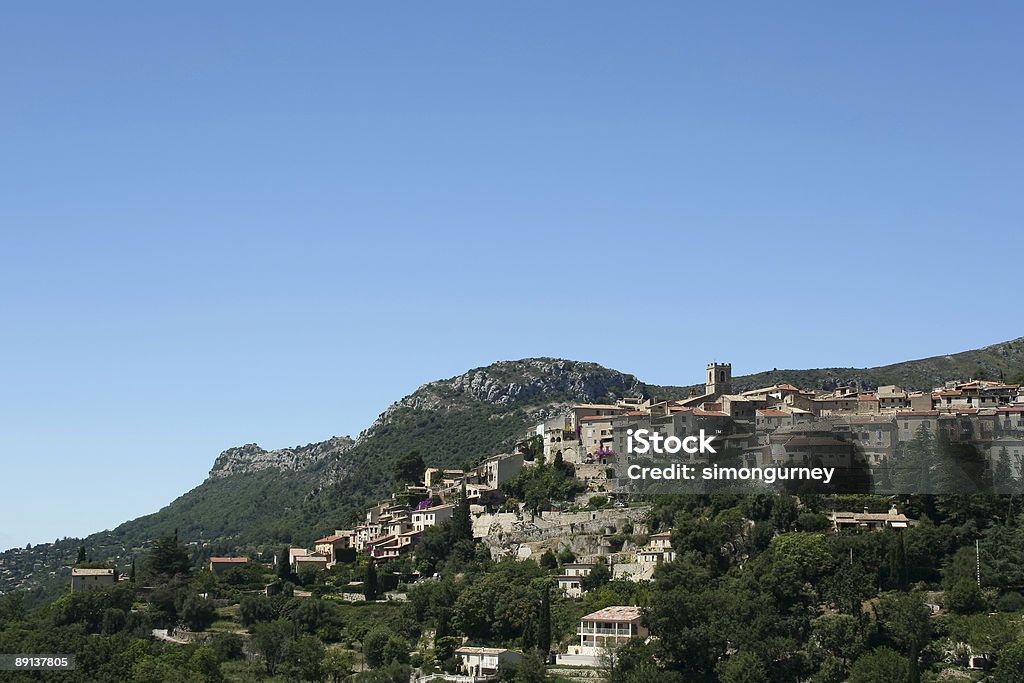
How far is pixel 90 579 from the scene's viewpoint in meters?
85.3

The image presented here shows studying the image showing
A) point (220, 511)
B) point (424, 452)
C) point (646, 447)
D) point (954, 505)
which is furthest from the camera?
point (220, 511)

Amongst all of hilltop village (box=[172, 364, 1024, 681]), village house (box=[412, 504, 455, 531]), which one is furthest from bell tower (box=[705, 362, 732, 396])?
village house (box=[412, 504, 455, 531])

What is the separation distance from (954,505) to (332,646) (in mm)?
32750

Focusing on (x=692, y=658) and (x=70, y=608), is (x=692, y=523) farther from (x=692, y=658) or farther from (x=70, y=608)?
(x=70, y=608)

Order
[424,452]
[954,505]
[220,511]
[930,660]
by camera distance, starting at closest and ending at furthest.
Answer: [930,660]
[954,505]
[424,452]
[220,511]

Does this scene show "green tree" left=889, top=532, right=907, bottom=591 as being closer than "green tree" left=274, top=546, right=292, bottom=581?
Yes

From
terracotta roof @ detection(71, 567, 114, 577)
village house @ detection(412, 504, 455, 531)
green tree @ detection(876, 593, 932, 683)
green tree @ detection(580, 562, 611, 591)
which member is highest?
village house @ detection(412, 504, 455, 531)

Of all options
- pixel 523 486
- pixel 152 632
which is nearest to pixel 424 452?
pixel 523 486

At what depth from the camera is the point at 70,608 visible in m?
78.7

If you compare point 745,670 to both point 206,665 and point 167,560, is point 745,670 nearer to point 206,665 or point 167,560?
point 206,665

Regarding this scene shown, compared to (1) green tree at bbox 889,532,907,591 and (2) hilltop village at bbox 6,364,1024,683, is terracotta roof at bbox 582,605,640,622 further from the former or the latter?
(1) green tree at bbox 889,532,907,591

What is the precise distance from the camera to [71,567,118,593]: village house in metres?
84.6

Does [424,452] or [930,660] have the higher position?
[424,452]

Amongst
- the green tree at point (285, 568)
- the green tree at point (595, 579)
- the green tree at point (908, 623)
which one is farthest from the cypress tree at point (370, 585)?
the green tree at point (908, 623)
